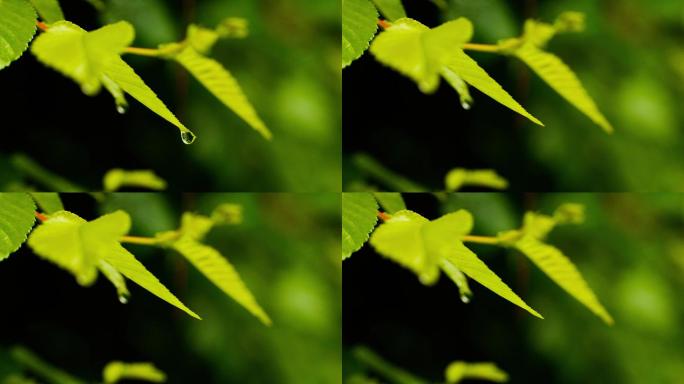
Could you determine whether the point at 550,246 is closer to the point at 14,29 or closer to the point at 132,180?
the point at 132,180

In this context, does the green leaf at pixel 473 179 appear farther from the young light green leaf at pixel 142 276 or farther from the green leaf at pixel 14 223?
the green leaf at pixel 14 223

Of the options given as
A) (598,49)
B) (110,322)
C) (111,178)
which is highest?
(598,49)

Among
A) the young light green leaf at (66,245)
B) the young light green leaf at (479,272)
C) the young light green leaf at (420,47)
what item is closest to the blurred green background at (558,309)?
the young light green leaf at (479,272)

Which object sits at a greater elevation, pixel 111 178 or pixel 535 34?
pixel 535 34

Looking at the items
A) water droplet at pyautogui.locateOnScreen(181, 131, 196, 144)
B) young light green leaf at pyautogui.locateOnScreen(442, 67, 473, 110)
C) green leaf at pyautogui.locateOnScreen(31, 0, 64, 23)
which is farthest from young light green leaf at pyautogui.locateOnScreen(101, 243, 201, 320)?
young light green leaf at pyautogui.locateOnScreen(442, 67, 473, 110)

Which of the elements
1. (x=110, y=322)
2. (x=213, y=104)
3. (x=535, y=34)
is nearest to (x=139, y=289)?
(x=110, y=322)

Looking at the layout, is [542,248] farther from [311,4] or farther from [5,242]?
[5,242]
